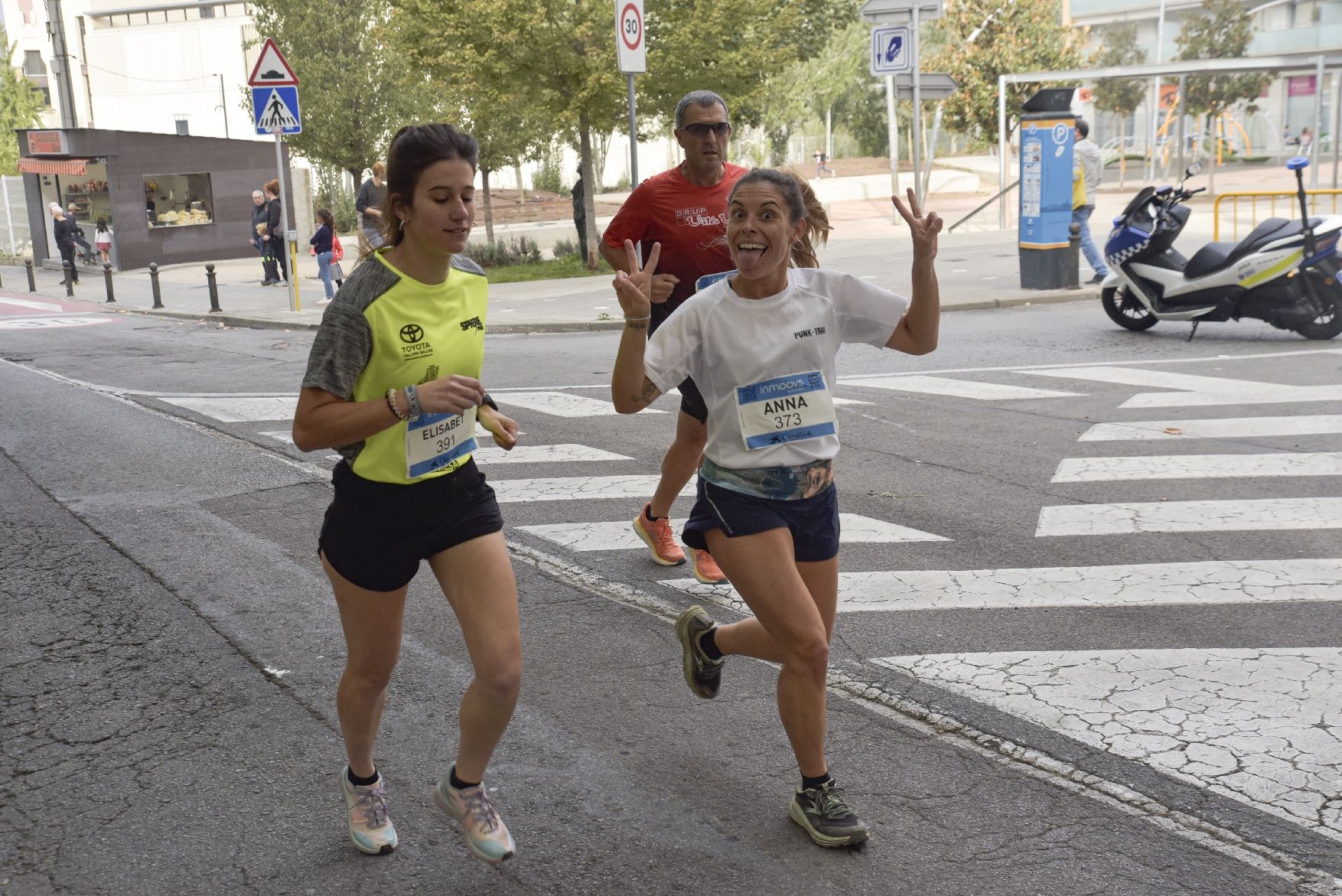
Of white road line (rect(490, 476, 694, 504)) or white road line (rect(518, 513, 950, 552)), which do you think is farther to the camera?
white road line (rect(490, 476, 694, 504))

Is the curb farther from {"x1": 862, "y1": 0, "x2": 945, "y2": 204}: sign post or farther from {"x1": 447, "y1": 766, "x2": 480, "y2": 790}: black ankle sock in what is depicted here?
{"x1": 447, "y1": 766, "x2": 480, "y2": 790}: black ankle sock

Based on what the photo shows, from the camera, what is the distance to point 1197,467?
7.93m

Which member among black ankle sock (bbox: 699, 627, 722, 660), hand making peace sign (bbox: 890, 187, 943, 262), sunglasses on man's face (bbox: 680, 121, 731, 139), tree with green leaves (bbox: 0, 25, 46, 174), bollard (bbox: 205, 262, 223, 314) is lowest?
black ankle sock (bbox: 699, 627, 722, 660)

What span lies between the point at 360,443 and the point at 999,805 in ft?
6.53

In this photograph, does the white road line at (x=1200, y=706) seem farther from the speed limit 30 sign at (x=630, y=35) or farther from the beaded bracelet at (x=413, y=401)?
the speed limit 30 sign at (x=630, y=35)

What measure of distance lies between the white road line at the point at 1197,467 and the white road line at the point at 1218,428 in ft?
1.75

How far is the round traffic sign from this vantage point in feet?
45.6

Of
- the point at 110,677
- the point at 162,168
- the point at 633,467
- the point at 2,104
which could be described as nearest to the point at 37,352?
the point at 633,467

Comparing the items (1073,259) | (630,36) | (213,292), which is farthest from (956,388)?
(213,292)

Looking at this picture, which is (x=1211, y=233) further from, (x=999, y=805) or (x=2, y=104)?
(x=2, y=104)

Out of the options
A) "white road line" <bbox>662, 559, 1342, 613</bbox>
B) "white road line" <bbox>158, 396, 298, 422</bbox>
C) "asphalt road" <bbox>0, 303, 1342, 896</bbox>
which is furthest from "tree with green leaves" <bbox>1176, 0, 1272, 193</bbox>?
"white road line" <bbox>662, 559, 1342, 613</bbox>

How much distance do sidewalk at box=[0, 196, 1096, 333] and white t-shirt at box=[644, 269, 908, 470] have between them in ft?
35.1

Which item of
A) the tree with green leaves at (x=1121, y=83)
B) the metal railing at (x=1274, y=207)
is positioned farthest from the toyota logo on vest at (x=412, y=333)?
the tree with green leaves at (x=1121, y=83)

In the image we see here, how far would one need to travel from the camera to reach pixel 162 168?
112 ft
